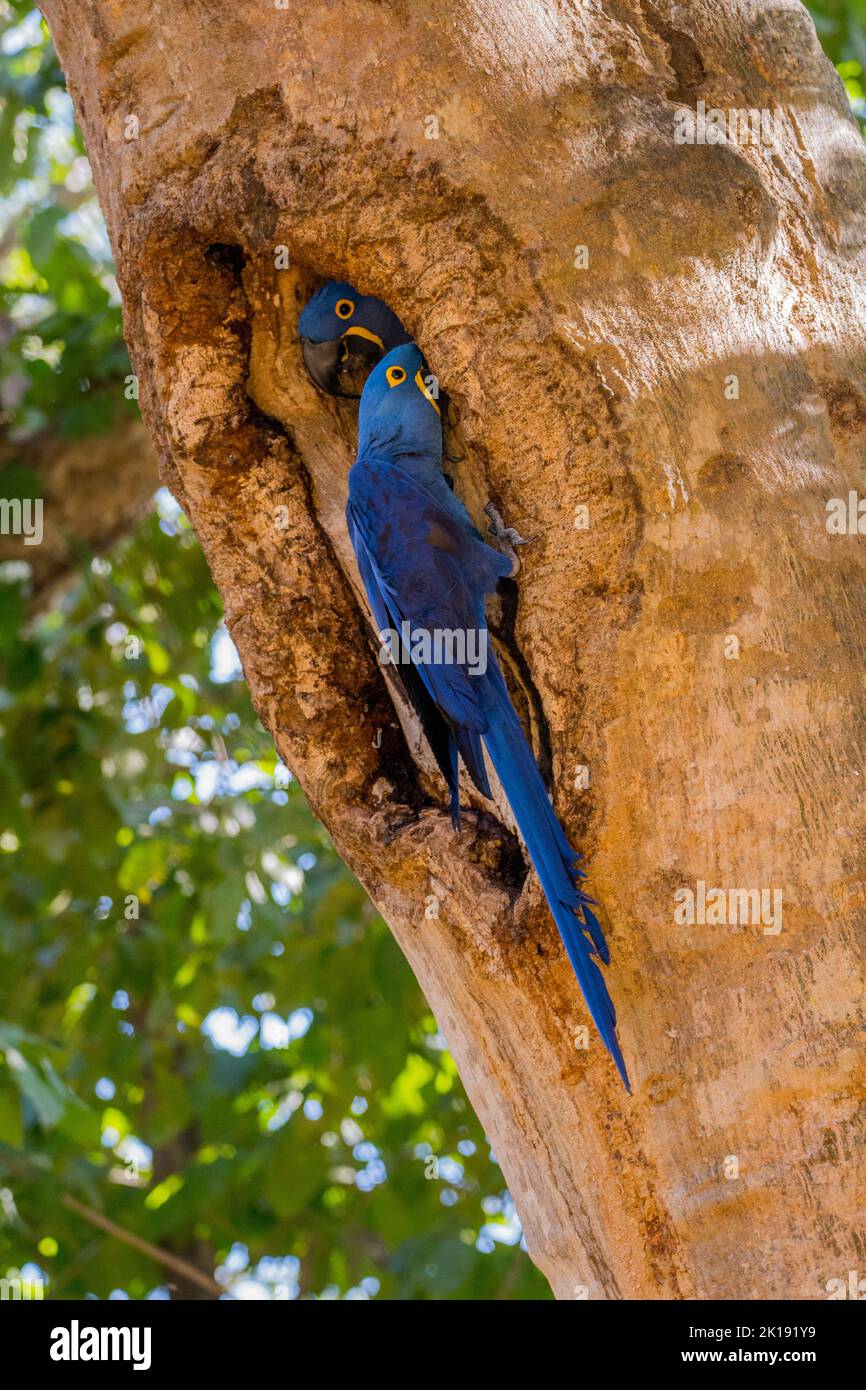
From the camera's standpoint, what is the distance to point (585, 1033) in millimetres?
1895

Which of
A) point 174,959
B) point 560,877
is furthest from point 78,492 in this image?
point 560,877

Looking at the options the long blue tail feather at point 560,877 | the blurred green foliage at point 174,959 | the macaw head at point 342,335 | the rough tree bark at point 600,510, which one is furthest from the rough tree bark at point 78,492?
the long blue tail feather at point 560,877

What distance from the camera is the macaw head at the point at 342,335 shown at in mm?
2506

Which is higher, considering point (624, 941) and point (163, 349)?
point (163, 349)

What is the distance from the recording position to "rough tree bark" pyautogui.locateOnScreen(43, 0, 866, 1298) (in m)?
1.78

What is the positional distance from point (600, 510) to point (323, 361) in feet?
2.68

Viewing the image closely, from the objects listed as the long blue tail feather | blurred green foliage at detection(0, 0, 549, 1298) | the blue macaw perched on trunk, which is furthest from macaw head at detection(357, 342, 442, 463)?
blurred green foliage at detection(0, 0, 549, 1298)

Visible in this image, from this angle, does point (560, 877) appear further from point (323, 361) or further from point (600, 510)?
point (323, 361)

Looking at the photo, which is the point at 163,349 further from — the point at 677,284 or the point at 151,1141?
the point at 151,1141

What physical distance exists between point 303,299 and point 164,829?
2.47 m

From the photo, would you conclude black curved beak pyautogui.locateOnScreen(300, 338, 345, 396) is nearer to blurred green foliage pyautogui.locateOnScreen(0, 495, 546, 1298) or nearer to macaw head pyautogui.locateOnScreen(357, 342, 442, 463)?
macaw head pyautogui.locateOnScreen(357, 342, 442, 463)

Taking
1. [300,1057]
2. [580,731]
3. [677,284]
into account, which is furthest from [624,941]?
[300,1057]

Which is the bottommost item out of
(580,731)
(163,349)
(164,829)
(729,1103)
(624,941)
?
(164,829)

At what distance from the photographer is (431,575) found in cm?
230
